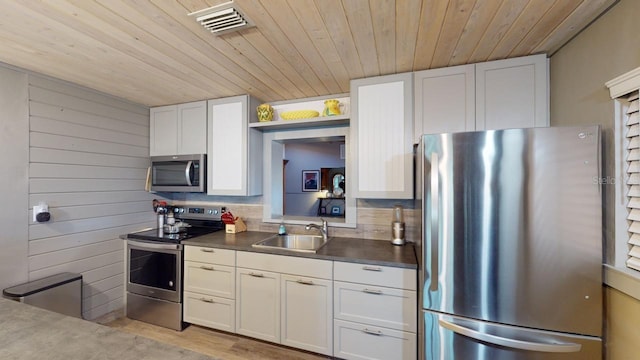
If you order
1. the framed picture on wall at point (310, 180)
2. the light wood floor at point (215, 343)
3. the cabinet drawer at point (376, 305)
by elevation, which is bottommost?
the light wood floor at point (215, 343)

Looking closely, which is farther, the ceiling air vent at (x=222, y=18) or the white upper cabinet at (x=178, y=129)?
the white upper cabinet at (x=178, y=129)

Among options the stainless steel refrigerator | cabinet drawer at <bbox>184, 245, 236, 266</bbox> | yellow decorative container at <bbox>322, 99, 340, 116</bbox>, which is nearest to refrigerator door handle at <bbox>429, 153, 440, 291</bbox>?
the stainless steel refrigerator

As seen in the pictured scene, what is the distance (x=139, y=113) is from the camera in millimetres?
2891

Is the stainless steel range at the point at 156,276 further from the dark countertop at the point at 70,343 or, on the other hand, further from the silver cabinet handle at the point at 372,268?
the silver cabinet handle at the point at 372,268

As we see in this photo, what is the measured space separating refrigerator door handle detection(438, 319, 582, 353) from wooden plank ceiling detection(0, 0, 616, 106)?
5.46ft

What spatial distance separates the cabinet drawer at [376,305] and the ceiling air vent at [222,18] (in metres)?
1.80

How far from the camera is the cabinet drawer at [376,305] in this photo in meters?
1.75

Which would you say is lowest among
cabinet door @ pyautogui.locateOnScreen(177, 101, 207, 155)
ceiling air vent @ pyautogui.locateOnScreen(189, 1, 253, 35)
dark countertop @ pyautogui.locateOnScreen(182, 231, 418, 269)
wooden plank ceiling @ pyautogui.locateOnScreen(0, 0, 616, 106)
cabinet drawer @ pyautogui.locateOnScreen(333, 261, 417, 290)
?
cabinet drawer @ pyautogui.locateOnScreen(333, 261, 417, 290)

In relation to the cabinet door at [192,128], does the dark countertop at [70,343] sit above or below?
below

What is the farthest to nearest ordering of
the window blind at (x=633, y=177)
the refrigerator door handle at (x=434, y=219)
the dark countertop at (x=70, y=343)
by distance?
the refrigerator door handle at (x=434, y=219) → the window blind at (x=633, y=177) → the dark countertop at (x=70, y=343)

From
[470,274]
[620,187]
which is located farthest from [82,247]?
[620,187]

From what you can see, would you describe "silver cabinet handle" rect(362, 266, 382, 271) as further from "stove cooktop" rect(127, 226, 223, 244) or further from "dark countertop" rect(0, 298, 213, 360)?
"stove cooktop" rect(127, 226, 223, 244)

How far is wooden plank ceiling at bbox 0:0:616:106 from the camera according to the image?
51.7 inches

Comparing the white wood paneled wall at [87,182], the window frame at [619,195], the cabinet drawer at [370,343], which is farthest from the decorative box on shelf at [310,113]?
the cabinet drawer at [370,343]
